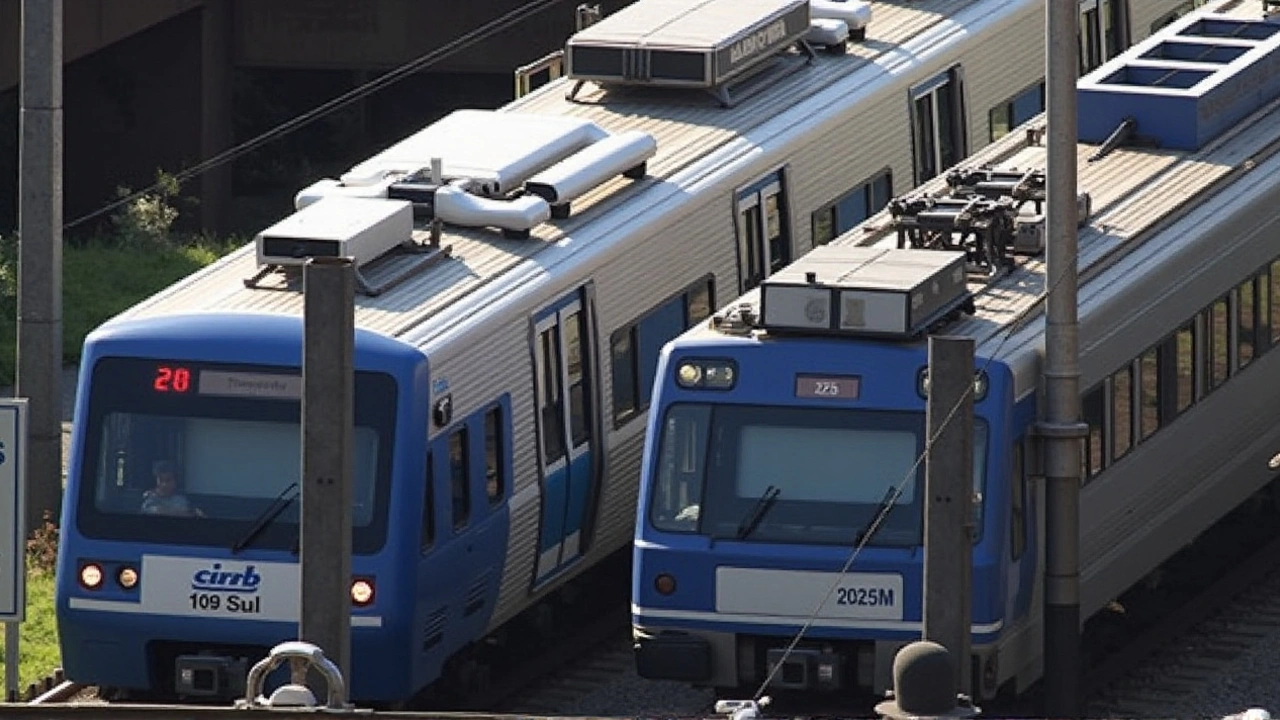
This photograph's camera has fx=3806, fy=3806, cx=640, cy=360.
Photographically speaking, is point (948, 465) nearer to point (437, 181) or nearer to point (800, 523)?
point (800, 523)

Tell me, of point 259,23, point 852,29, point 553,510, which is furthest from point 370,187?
point 259,23

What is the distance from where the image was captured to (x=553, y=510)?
22.3 meters

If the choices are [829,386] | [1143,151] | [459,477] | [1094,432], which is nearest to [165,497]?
[459,477]

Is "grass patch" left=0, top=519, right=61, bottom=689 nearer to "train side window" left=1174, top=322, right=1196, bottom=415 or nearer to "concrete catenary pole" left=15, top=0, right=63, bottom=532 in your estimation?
"concrete catenary pole" left=15, top=0, right=63, bottom=532

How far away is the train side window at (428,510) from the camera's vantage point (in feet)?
67.2

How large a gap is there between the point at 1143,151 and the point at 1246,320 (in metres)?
1.28

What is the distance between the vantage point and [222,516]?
67.3ft

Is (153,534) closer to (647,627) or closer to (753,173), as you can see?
(647,627)

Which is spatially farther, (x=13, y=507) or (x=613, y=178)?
(x=613, y=178)

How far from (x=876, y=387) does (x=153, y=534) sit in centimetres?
397

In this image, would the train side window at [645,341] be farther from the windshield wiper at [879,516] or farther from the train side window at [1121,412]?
the windshield wiper at [879,516]

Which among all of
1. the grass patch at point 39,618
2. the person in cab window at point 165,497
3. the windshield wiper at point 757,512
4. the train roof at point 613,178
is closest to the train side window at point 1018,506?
the windshield wiper at point 757,512

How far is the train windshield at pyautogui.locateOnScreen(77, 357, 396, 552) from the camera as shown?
20359 millimetres

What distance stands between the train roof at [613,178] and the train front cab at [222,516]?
15.1 inches
